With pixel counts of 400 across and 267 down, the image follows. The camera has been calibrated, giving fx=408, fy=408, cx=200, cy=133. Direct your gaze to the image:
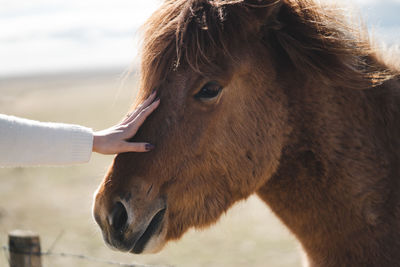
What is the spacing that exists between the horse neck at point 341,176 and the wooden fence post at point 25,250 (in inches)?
71.0

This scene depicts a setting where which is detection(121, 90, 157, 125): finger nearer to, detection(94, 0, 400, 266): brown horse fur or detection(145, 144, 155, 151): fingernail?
detection(94, 0, 400, 266): brown horse fur

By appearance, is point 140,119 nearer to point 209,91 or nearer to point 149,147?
point 149,147

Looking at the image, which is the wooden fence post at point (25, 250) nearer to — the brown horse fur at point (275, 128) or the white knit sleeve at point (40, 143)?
the white knit sleeve at point (40, 143)

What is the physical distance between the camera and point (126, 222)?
198cm

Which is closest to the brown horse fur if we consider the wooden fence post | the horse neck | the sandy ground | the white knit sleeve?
the horse neck

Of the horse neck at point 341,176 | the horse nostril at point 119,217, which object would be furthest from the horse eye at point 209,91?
the horse nostril at point 119,217

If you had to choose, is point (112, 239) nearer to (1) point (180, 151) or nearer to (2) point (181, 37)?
(1) point (180, 151)

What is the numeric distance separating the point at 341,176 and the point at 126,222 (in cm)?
117

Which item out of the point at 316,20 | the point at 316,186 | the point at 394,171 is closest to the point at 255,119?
the point at 316,186

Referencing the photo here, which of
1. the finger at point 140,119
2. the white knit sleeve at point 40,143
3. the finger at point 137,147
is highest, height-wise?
the finger at point 140,119

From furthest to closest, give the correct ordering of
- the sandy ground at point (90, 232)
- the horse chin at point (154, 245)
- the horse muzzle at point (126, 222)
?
the sandy ground at point (90, 232) → the horse chin at point (154, 245) → the horse muzzle at point (126, 222)

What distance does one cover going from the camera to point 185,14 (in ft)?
7.20

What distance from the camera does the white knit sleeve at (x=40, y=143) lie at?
2.03 m

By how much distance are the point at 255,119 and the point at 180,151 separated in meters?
0.46
